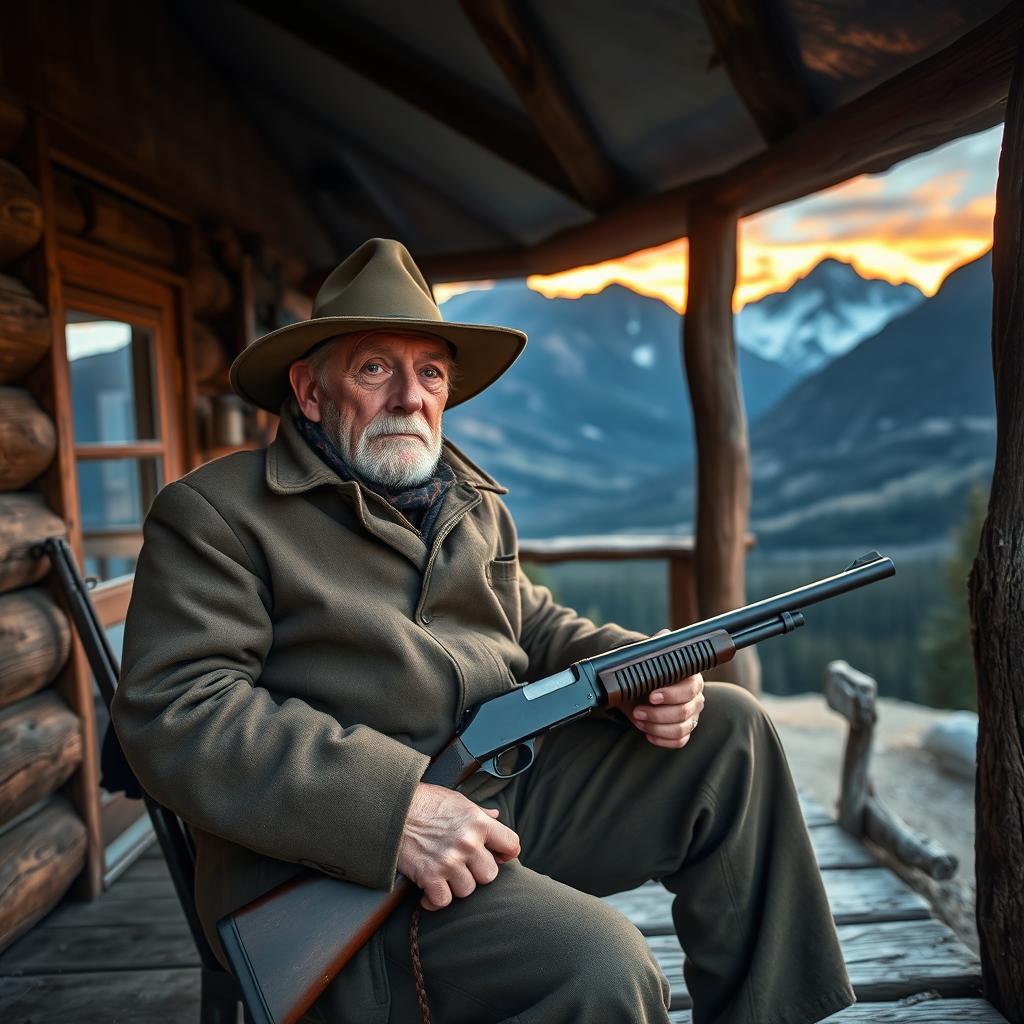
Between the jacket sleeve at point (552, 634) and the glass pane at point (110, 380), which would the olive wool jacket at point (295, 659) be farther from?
the glass pane at point (110, 380)

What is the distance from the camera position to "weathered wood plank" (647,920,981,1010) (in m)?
2.05

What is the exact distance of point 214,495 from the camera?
61.3 inches

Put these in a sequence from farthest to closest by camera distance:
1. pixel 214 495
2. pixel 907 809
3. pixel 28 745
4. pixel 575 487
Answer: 1. pixel 575 487
2. pixel 907 809
3. pixel 28 745
4. pixel 214 495

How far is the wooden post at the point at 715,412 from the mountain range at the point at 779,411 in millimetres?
28772

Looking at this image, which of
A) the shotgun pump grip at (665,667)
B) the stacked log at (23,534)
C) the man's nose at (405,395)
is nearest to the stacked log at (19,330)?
the stacked log at (23,534)

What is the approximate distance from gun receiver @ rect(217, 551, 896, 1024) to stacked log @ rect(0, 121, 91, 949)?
48.2 inches

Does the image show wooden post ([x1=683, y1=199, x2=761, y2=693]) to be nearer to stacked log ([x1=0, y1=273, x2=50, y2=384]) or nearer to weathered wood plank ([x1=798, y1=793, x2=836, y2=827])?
weathered wood plank ([x1=798, y1=793, x2=836, y2=827])

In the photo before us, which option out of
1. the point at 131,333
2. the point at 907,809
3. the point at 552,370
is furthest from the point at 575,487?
the point at 131,333

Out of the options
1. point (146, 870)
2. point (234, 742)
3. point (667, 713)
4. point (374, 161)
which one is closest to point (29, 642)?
point (146, 870)

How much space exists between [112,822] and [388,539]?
210 centimetres

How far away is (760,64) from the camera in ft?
8.90

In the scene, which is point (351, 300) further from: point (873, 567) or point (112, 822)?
point (112, 822)

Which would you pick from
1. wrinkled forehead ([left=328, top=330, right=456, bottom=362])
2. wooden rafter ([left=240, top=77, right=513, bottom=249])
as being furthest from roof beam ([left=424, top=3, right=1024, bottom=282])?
wrinkled forehead ([left=328, top=330, right=456, bottom=362])

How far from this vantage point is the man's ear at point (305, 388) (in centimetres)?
181
